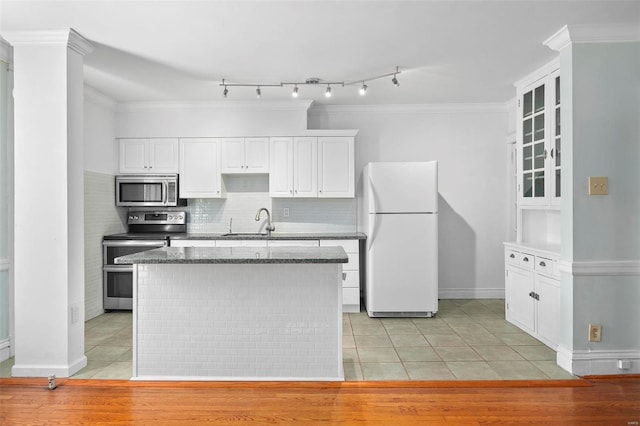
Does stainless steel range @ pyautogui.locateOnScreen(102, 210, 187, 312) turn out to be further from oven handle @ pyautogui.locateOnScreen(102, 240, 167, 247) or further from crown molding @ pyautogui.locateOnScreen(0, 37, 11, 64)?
crown molding @ pyautogui.locateOnScreen(0, 37, 11, 64)

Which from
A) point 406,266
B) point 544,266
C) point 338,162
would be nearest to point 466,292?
point 406,266

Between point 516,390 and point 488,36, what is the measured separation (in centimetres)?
256

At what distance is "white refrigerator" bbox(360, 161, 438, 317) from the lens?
16.1 ft

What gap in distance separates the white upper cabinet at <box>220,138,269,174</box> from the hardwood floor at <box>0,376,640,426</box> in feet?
9.57

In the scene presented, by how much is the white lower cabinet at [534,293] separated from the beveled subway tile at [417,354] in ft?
3.34

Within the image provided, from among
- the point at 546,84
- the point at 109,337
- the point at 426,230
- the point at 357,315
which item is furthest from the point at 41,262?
the point at 546,84

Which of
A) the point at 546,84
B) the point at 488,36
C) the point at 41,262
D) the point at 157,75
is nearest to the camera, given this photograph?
the point at 41,262

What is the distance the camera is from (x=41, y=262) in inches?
126

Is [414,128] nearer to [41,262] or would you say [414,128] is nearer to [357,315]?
[357,315]

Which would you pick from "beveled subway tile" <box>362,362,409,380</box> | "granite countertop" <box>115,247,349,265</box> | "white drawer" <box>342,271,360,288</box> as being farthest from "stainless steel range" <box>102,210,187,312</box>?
"beveled subway tile" <box>362,362,409,380</box>

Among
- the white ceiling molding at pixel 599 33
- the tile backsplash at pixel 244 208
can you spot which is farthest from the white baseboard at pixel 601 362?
the tile backsplash at pixel 244 208

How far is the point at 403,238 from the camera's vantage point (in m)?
4.91

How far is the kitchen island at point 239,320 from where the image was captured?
3.11m

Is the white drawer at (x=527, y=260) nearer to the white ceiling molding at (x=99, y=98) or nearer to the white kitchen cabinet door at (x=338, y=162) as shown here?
the white kitchen cabinet door at (x=338, y=162)
